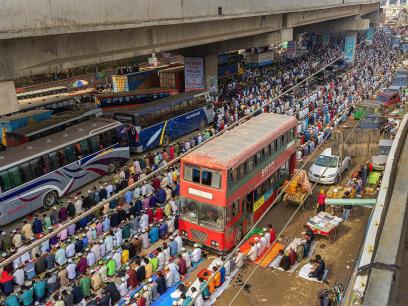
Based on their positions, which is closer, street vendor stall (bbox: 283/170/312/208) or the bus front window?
the bus front window

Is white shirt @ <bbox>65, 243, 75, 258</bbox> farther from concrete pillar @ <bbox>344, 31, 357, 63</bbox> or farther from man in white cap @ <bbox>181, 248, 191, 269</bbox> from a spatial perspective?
concrete pillar @ <bbox>344, 31, 357, 63</bbox>

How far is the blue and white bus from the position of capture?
22.3 meters

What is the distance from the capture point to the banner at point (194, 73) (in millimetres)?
32438

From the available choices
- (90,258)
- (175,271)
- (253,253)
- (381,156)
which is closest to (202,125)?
(381,156)

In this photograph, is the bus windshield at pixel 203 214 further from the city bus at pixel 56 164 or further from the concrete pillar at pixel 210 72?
the concrete pillar at pixel 210 72

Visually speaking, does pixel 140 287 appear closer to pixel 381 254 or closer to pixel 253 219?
pixel 253 219

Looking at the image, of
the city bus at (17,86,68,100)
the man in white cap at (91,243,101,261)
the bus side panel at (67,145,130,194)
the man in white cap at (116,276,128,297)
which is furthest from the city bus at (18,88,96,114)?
the man in white cap at (116,276,128,297)

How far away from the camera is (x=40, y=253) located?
43.4 feet

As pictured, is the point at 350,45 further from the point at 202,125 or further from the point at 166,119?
the point at 166,119

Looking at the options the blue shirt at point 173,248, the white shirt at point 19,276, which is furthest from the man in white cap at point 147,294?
the white shirt at point 19,276

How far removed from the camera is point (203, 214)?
13047mm

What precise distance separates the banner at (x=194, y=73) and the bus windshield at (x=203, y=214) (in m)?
20.6

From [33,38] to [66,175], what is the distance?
20.2ft

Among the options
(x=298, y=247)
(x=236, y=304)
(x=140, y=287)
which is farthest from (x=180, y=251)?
(x=298, y=247)
